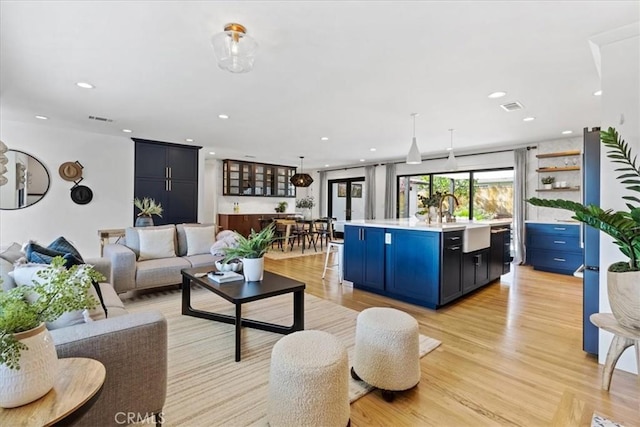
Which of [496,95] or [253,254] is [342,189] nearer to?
[496,95]

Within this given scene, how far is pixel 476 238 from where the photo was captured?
3953 mm

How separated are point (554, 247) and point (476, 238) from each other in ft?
9.03

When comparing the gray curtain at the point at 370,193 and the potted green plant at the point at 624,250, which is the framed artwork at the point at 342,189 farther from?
the potted green plant at the point at 624,250

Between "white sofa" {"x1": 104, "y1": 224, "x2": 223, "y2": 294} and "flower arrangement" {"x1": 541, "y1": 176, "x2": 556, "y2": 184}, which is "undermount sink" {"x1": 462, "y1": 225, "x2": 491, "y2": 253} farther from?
"white sofa" {"x1": 104, "y1": 224, "x2": 223, "y2": 294}

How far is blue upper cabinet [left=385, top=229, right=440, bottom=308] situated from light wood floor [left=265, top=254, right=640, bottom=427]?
0.17 metres

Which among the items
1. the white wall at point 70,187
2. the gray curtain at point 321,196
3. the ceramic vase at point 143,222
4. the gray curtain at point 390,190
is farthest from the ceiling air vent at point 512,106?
the gray curtain at point 321,196

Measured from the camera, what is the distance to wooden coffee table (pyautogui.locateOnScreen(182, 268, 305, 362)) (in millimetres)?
2296

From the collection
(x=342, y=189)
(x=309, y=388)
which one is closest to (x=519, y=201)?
(x=342, y=189)

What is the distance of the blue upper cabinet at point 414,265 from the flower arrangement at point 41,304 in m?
3.07

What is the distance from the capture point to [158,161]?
6.25 metres

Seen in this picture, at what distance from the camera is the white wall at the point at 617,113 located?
2145mm

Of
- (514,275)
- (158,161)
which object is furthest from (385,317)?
(158,161)

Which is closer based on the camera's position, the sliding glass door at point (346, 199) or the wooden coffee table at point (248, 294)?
the wooden coffee table at point (248, 294)

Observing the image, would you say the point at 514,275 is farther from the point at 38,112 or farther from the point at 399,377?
the point at 38,112
